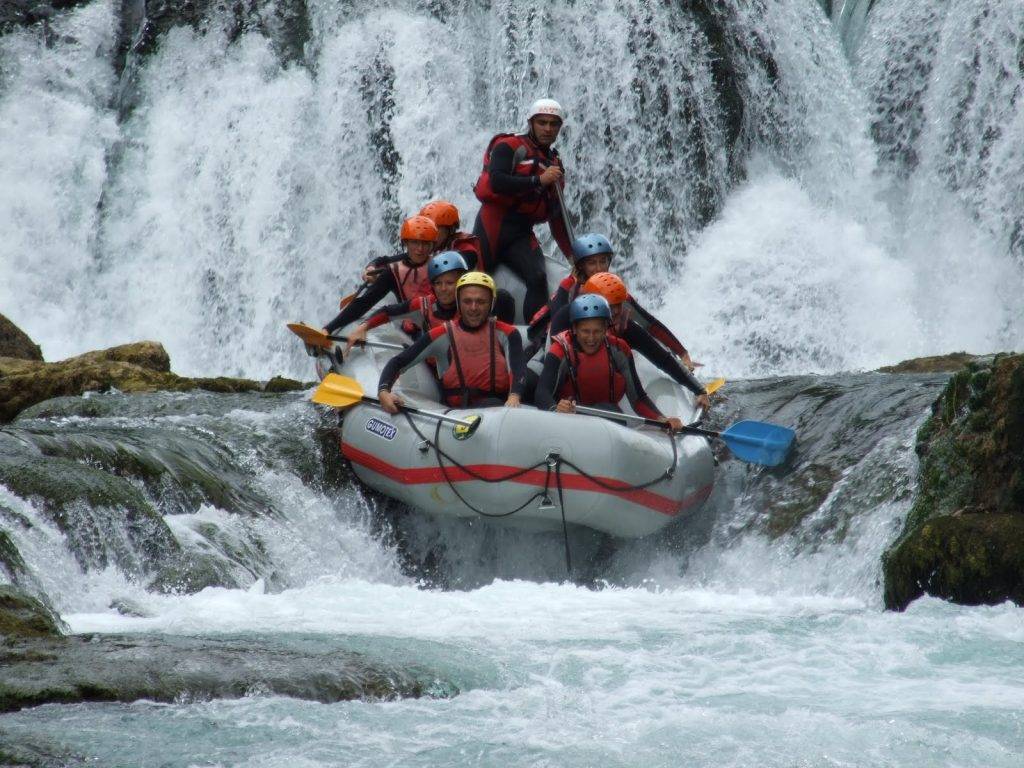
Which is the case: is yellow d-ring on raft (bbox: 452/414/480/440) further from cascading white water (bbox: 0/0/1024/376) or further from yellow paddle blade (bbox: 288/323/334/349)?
cascading white water (bbox: 0/0/1024/376)

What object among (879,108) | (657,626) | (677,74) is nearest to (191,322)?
(677,74)

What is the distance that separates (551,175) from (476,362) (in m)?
1.69

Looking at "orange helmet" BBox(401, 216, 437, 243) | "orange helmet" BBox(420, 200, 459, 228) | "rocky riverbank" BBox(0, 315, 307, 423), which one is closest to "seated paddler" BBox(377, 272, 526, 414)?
"orange helmet" BBox(401, 216, 437, 243)

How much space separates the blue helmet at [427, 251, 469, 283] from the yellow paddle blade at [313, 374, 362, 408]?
88cm

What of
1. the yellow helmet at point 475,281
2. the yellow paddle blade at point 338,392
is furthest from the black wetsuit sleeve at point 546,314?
the yellow paddle blade at point 338,392

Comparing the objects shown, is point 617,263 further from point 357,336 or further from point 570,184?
point 357,336

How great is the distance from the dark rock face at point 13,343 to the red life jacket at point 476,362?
6.41 meters

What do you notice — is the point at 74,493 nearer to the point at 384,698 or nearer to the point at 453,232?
the point at 384,698

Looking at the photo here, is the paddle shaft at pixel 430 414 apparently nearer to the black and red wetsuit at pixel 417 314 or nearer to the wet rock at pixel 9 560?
the black and red wetsuit at pixel 417 314

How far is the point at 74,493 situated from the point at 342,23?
11.2 m

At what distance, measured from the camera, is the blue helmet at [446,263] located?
8.86m

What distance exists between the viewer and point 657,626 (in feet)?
20.6

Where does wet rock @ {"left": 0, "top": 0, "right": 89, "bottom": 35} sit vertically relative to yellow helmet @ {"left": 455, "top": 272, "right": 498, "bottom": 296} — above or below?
above

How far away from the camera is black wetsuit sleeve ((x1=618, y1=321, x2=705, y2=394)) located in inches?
344
